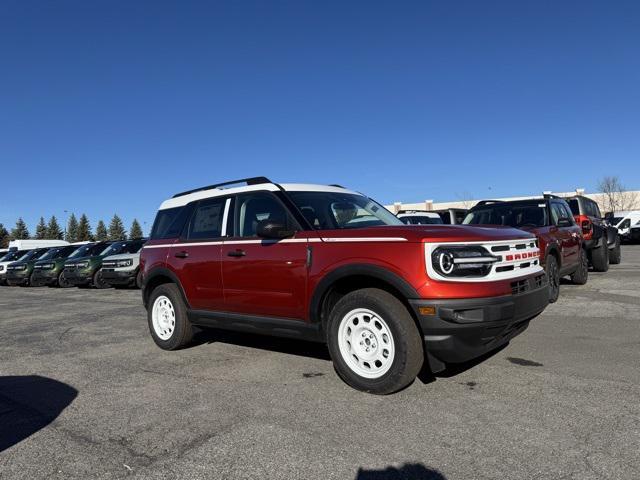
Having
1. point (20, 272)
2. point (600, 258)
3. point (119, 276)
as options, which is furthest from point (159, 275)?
point (20, 272)

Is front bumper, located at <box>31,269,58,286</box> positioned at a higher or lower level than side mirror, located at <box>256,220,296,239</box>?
lower

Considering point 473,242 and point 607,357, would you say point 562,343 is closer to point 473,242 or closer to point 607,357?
point 607,357

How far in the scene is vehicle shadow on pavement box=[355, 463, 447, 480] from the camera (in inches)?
114

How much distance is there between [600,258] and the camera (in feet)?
41.2

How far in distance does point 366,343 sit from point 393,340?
1.05ft

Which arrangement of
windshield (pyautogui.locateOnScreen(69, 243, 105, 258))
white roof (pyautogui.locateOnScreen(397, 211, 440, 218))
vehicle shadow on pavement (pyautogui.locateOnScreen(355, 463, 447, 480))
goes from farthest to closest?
1. windshield (pyautogui.locateOnScreen(69, 243, 105, 258))
2. white roof (pyautogui.locateOnScreen(397, 211, 440, 218))
3. vehicle shadow on pavement (pyautogui.locateOnScreen(355, 463, 447, 480))

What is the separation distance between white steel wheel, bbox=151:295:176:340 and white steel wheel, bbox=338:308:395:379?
2801mm

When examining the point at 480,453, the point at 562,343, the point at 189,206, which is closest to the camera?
the point at 480,453

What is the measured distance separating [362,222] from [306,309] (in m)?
1.07

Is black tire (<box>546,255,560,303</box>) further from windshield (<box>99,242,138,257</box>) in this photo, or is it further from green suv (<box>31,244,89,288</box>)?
green suv (<box>31,244,89,288</box>)

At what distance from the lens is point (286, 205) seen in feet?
16.9

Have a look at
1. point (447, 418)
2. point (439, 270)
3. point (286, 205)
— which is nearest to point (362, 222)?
point (286, 205)

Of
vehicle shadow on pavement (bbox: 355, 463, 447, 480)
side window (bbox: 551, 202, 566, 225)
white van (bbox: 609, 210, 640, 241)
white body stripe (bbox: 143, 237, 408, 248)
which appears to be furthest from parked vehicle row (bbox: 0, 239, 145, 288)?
white van (bbox: 609, 210, 640, 241)

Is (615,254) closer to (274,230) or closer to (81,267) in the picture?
(274,230)
